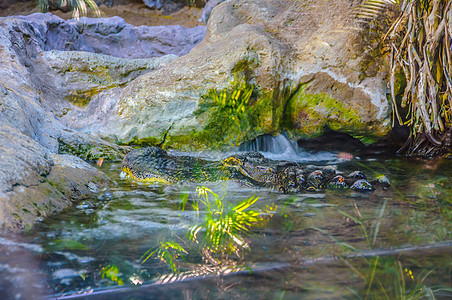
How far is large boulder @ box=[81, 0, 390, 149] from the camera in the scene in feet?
15.6

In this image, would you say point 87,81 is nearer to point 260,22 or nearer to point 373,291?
point 260,22

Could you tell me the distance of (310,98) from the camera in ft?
16.1

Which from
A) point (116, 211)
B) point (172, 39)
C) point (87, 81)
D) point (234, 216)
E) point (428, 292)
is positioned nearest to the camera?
point (428, 292)

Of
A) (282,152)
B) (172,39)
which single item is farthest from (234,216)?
(172,39)

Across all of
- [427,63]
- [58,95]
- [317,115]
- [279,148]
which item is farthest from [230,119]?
[58,95]

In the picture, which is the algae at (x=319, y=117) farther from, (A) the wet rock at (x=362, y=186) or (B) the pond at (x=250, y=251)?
(B) the pond at (x=250, y=251)

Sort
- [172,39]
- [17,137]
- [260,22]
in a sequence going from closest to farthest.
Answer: [17,137], [260,22], [172,39]

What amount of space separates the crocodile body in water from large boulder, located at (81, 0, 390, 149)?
129cm

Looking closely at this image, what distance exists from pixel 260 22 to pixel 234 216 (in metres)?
4.23

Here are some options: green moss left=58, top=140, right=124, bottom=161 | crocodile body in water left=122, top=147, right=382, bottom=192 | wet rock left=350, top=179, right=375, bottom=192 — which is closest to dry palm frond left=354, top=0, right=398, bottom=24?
crocodile body in water left=122, top=147, right=382, bottom=192

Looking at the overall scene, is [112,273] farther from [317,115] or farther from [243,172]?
[317,115]

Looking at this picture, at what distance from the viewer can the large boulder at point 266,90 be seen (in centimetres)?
475

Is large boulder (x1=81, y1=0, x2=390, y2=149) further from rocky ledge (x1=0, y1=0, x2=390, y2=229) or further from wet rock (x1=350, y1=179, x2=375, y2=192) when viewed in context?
wet rock (x1=350, y1=179, x2=375, y2=192)

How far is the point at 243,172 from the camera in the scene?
11.3 feet
